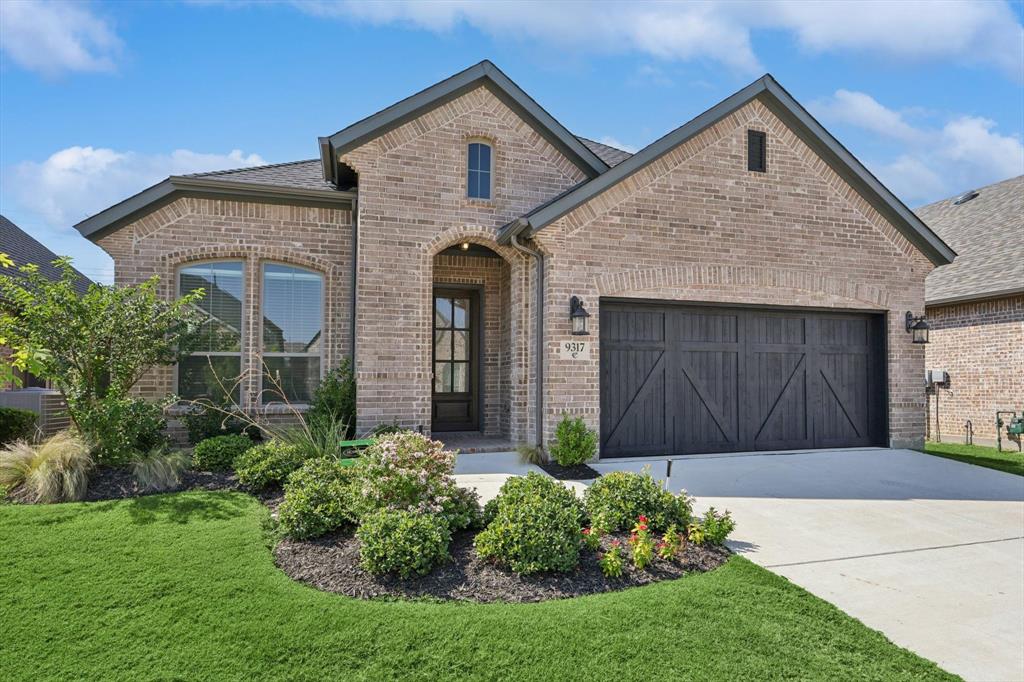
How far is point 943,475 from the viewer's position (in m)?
8.23

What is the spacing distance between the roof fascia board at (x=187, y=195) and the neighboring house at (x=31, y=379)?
126cm

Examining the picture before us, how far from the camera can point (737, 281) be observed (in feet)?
30.8

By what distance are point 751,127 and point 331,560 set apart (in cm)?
918

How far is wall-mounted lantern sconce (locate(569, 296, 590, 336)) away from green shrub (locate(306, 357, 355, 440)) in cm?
366

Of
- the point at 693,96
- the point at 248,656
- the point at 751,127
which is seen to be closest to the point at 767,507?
the point at 248,656

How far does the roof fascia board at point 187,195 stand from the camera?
880cm

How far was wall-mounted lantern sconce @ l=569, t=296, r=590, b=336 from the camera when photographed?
8.38m

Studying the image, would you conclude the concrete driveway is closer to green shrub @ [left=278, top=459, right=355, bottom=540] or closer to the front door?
green shrub @ [left=278, top=459, right=355, bottom=540]

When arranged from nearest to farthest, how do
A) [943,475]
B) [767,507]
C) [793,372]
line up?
[767,507] < [943,475] < [793,372]

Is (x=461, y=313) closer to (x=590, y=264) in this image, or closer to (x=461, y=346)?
(x=461, y=346)

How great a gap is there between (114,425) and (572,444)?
19.0 feet

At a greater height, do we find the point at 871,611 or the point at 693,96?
the point at 693,96

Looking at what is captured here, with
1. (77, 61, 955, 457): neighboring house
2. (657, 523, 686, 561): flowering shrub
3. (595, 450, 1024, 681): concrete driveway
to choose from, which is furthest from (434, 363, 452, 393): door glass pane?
(657, 523, 686, 561): flowering shrub

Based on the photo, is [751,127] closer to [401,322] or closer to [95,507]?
[401,322]
